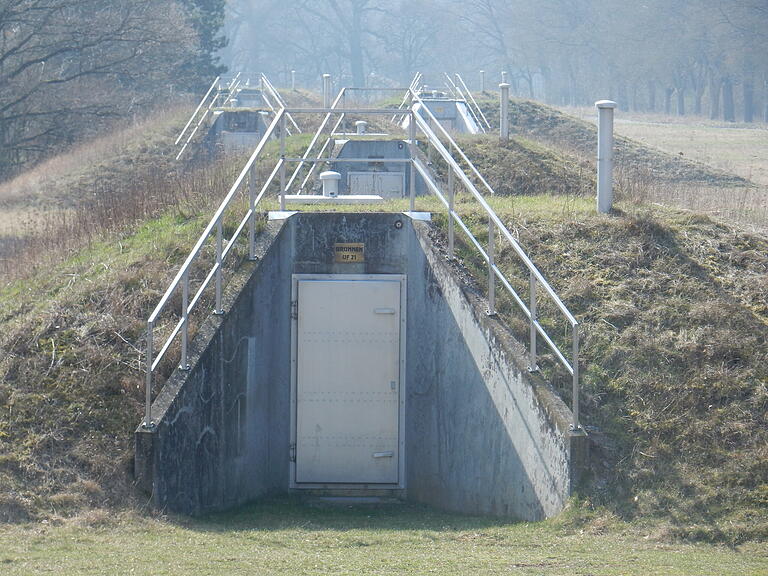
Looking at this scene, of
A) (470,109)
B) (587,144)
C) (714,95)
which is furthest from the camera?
(714,95)

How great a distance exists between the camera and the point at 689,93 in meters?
74.7

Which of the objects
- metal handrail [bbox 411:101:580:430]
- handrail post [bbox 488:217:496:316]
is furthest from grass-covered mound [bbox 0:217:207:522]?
handrail post [bbox 488:217:496:316]

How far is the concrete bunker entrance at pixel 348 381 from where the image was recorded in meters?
11.3

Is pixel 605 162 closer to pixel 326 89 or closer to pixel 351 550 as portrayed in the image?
pixel 351 550

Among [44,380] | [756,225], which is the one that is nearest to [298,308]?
[44,380]

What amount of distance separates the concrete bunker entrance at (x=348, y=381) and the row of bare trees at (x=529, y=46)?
161 feet

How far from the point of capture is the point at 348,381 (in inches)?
448

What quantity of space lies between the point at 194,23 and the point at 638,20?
3080 cm

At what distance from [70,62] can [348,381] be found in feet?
94.2

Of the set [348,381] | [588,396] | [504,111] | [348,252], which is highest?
[504,111]

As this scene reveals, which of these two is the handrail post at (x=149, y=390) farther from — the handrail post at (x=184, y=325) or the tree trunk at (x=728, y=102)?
the tree trunk at (x=728, y=102)

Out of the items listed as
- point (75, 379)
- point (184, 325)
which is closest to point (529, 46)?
point (75, 379)

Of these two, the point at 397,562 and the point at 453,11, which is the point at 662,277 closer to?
the point at 397,562

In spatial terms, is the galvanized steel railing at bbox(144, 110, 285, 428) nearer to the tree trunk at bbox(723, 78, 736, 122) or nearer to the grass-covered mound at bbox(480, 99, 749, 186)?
the grass-covered mound at bbox(480, 99, 749, 186)
